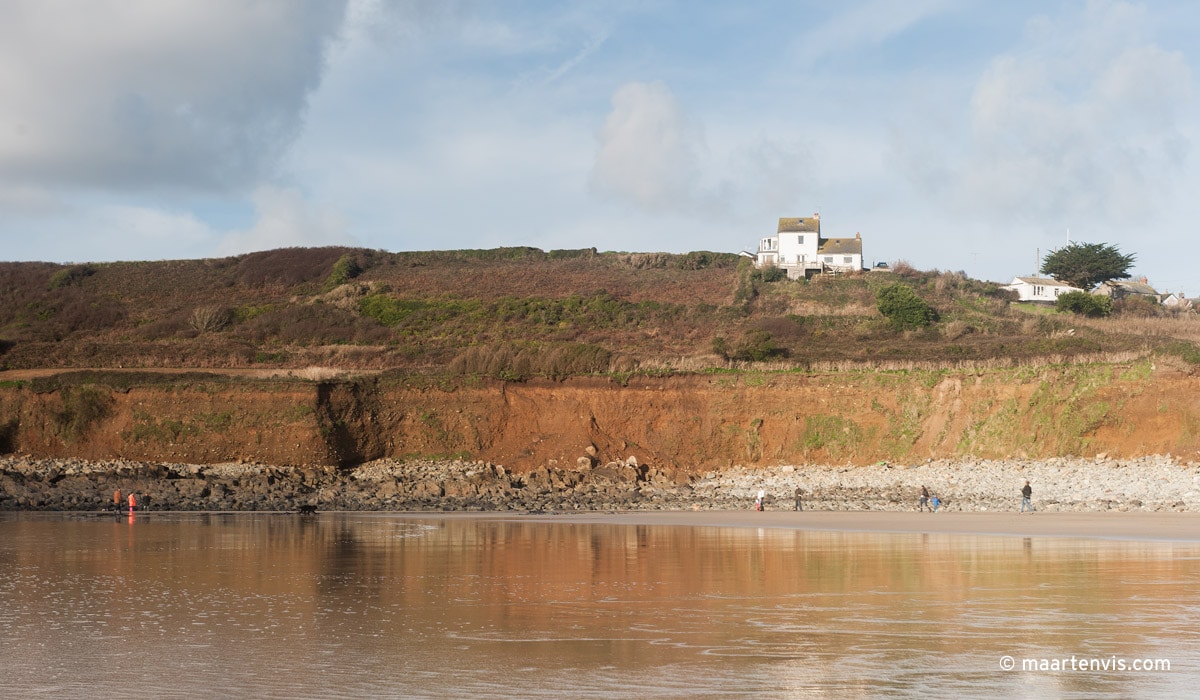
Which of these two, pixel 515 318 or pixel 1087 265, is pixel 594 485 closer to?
pixel 515 318

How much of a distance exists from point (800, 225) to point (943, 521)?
184 feet

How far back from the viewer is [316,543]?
86.8 feet

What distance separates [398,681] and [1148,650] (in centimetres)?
862

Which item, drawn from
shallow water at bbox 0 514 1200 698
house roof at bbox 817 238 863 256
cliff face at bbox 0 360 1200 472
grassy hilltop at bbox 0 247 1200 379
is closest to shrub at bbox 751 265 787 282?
grassy hilltop at bbox 0 247 1200 379

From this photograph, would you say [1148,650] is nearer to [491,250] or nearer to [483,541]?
[483,541]

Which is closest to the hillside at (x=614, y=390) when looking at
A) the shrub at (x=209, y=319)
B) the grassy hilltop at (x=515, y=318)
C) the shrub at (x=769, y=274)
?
the grassy hilltop at (x=515, y=318)

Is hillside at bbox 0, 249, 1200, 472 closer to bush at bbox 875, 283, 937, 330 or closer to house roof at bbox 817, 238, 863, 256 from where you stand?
bush at bbox 875, 283, 937, 330

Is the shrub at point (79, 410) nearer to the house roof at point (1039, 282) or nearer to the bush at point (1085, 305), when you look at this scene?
the bush at point (1085, 305)

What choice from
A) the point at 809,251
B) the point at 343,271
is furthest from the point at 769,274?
the point at 343,271

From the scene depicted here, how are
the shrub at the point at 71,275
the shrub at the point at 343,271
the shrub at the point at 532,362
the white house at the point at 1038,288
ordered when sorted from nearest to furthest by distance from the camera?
1. the shrub at the point at 532,362
2. the shrub at the point at 343,271
3. the shrub at the point at 71,275
4. the white house at the point at 1038,288

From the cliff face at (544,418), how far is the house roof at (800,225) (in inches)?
1542

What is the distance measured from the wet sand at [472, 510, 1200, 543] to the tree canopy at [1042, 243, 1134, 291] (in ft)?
188

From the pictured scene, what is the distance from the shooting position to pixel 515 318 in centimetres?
7000

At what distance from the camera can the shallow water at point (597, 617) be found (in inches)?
Result: 462
